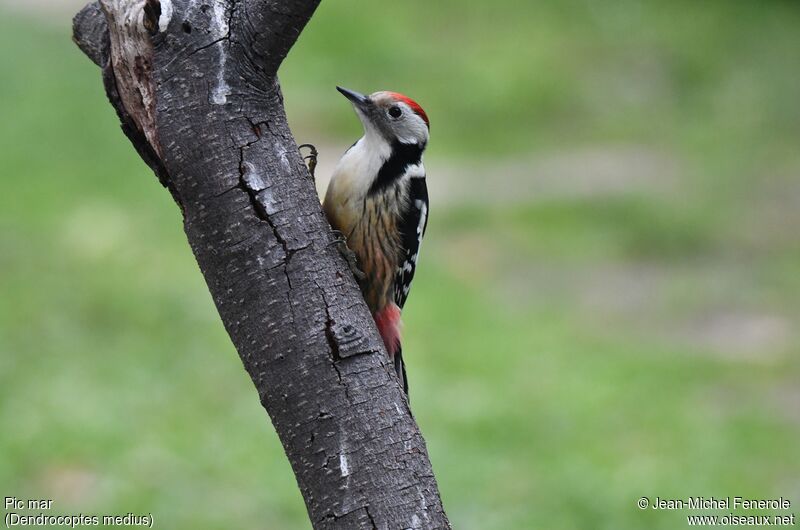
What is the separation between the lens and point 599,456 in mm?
5879

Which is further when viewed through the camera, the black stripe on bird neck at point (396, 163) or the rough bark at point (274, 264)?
the black stripe on bird neck at point (396, 163)

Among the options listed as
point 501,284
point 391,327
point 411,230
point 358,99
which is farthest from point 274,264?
point 501,284

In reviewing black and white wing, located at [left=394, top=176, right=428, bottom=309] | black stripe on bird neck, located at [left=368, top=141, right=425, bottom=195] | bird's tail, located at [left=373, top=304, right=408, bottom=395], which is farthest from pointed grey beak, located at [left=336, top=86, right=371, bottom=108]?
bird's tail, located at [left=373, top=304, right=408, bottom=395]

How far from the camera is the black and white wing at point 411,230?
386cm

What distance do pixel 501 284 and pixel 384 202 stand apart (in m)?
5.02

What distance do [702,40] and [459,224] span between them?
687 cm

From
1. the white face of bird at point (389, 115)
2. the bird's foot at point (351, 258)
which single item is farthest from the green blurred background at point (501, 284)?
the white face of bird at point (389, 115)

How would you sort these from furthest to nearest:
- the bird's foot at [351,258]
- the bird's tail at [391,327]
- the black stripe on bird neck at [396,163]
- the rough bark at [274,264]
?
the black stripe on bird neck at [396,163], the bird's tail at [391,327], the bird's foot at [351,258], the rough bark at [274,264]

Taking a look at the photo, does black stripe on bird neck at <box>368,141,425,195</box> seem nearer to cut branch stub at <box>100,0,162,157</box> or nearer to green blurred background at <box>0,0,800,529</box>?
cut branch stub at <box>100,0,162,157</box>

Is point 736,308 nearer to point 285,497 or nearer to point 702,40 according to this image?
point 285,497

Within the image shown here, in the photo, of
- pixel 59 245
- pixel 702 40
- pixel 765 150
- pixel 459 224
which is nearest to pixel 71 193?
pixel 59 245

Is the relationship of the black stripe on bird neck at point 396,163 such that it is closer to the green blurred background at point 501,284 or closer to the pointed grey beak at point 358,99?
the pointed grey beak at point 358,99

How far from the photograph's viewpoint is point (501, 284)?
8.74m

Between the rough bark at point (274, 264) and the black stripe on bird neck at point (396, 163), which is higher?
the black stripe on bird neck at point (396, 163)
